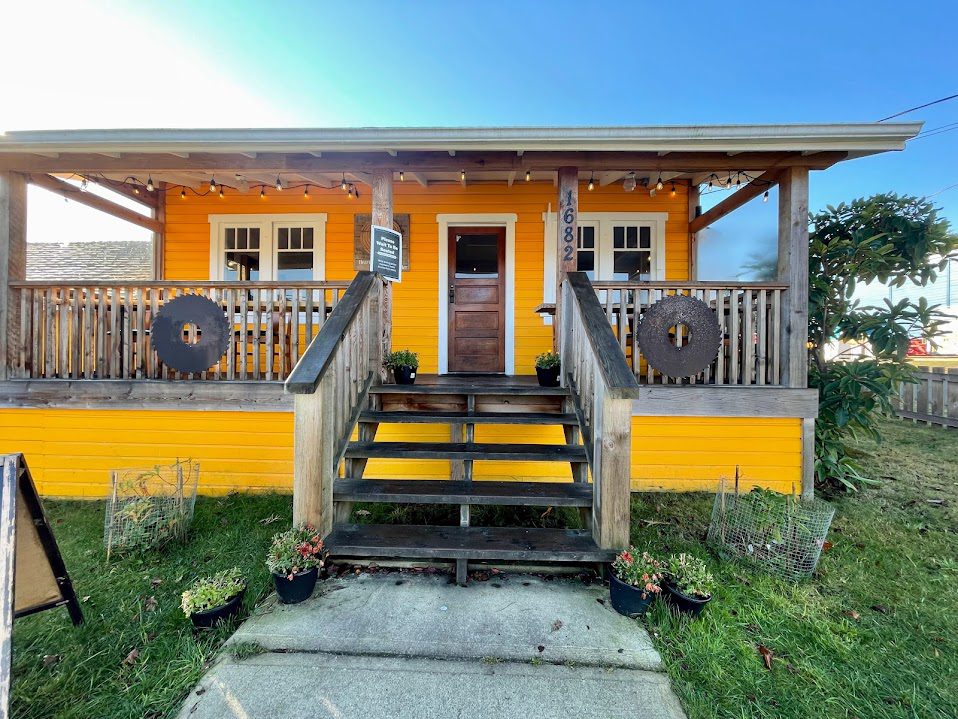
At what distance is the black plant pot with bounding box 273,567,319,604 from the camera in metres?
2.10

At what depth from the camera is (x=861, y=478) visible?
3965mm

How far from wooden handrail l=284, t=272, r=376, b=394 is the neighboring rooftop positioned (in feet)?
27.6

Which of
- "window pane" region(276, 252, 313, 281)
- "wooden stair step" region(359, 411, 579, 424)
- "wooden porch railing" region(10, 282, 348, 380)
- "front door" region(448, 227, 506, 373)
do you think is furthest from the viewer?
"window pane" region(276, 252, 313, 281)

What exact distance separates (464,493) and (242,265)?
4.97 meters

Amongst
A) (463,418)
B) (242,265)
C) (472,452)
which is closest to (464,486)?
(472,452)

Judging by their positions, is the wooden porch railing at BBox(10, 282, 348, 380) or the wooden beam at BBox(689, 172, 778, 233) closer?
the wooden porch railing at BBox(10, 282, 348, 380)

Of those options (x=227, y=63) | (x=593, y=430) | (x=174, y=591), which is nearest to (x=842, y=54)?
(x=593, y=430)

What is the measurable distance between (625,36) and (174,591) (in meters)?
13.5

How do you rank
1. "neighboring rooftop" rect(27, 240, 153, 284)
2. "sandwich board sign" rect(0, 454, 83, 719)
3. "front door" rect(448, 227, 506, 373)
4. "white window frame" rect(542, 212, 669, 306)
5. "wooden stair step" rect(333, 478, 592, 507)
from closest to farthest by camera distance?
"sandwich board sign" rect(0, 454, 83, 719)
"wooden stair step" rect(333, 478, 592, 507)
"white window frame" rect(542, 212, 669, 306)
"front door" rect(448, 227, 506, 373)
"neighboring rooftop" rect(27, 240, 153, 284)

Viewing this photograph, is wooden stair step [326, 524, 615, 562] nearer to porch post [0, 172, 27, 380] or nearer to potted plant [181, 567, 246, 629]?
potted plant [181, 567, 246, 629]

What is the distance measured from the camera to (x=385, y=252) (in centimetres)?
366

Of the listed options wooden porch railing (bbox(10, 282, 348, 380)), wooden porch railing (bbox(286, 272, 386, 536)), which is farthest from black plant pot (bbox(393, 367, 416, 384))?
wooden porch railing (bbox(10, 282, 348, 380))

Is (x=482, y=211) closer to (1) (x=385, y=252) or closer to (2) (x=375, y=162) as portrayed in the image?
(2) (x=375, y=162)

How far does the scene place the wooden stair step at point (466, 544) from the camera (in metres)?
2.27
